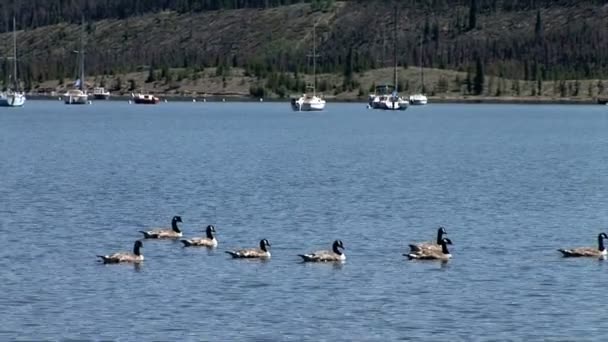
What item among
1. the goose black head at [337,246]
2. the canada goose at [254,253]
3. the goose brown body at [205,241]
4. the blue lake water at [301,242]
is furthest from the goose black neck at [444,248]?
the goose brown body at [205,241]

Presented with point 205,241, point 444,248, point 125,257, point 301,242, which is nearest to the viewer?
point 125,257

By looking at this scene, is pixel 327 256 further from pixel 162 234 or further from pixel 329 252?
pixel 162 234

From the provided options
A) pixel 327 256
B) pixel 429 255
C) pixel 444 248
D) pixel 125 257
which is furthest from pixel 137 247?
pixel 444 248

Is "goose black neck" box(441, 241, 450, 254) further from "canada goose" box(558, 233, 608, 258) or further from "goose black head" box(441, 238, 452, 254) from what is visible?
"canada goose" box(558, 233, 608, 258)

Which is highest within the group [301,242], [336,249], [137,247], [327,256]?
[137,247]

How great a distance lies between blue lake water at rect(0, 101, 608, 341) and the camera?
3825 centimetres

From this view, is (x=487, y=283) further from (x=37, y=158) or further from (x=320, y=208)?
(x=37, y=158)

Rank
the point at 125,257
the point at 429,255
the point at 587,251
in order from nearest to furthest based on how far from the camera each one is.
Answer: the point at 125,257 → the point at 429,255 → the point at 587,251

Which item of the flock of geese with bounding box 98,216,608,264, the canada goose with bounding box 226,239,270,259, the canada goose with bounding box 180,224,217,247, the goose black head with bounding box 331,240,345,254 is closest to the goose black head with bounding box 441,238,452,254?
the flock of geese with bounding box 98,216,608,264

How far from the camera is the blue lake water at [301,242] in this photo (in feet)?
125

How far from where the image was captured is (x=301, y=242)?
173 ft

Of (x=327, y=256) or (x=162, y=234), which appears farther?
(x=162, y=234)

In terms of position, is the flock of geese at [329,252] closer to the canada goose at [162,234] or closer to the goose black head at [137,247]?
the goose black head at [137,247]

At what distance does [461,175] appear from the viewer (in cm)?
8719
